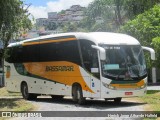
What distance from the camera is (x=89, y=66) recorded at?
61.9 feet

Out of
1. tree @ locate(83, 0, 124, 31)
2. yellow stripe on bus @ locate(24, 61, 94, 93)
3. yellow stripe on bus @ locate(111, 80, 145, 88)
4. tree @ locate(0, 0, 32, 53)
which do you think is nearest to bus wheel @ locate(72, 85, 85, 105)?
yellow stripe on bus @ locate(24, 61, 94, 93)

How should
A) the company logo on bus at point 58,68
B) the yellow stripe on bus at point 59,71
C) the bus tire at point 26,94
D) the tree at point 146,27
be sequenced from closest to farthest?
the yellow stripe on bus at point 59,71 < the company logo on bus at point 58,68 < the bus tire at point 26,94 < the tree at point 146,27

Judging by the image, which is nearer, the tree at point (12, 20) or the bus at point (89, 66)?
A: the bus at point (89, 66)

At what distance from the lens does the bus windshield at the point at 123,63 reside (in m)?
18.1

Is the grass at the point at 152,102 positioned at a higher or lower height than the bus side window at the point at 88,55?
lower

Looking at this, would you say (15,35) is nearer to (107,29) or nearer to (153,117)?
(153,117)

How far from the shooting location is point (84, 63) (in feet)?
63.0

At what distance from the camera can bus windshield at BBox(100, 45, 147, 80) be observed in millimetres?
18125

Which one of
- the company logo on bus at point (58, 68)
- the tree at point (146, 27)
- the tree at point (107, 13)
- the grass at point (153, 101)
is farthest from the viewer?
the tree at point (107, 13)

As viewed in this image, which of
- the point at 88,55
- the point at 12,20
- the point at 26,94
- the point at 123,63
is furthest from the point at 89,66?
the point at 26,94

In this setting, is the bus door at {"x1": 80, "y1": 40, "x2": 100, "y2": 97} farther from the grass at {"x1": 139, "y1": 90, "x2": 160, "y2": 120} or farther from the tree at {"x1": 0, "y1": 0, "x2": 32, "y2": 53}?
the tree at {"x1": 0, "y1": 0, "x2": 32, "y2": 53}

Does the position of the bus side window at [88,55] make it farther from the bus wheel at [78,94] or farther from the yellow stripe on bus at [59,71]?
the bus wheel at [78,94]

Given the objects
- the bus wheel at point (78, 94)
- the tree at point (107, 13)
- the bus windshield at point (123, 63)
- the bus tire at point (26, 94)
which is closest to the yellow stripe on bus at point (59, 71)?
the bus wheel at point (78, 94)

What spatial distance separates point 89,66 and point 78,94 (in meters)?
1.68
